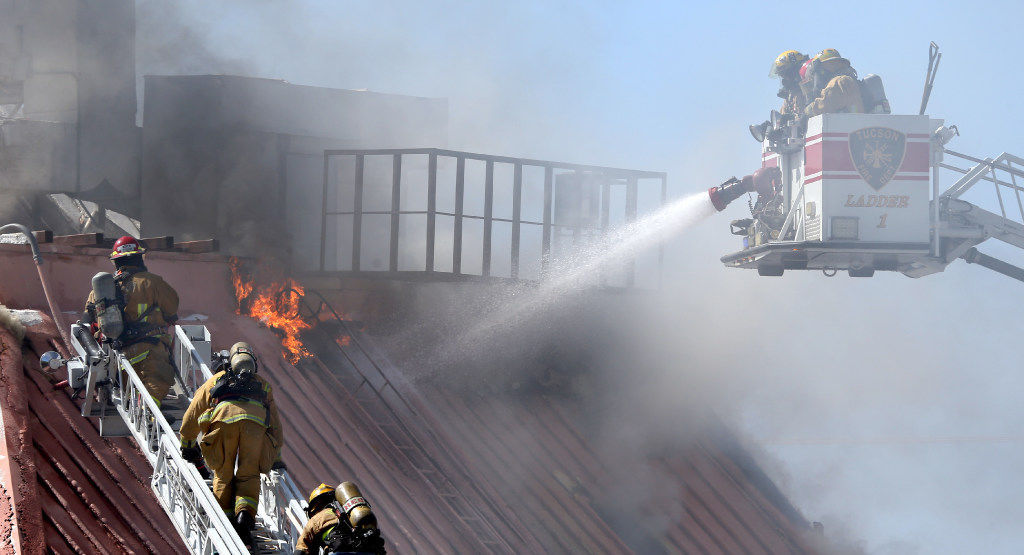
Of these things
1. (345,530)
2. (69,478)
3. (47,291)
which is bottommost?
(69,478)

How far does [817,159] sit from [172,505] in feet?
22.1

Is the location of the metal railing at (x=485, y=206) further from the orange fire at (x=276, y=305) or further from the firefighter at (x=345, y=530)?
the firefighter at (x=345, y=530)

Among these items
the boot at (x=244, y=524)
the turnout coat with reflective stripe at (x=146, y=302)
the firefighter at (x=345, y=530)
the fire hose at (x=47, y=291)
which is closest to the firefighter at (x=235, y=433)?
the boot at (x=244, y=524)

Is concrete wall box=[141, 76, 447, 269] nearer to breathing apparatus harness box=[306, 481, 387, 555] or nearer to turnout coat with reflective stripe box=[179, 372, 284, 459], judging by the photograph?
turnout coat with reflective stripe box=[179, 372, 284, 459]

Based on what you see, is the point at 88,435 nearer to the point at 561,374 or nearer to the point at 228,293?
the point at 228,293

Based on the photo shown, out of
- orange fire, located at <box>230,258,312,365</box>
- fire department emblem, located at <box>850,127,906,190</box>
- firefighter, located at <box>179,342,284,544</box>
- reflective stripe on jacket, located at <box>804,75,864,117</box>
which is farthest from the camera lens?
orange fire, located at <box>230,258,312,365</box>

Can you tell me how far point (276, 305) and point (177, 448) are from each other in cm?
576

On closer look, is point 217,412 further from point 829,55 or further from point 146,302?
point 829,55

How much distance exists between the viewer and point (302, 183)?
16.6 meters

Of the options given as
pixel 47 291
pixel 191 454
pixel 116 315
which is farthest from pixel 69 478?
pixel 47 291

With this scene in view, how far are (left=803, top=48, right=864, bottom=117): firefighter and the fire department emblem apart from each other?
0.99 ft

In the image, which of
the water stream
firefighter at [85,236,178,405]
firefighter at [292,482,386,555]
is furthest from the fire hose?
the water stream

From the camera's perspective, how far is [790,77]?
11.1 metres

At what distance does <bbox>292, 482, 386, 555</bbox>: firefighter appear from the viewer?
5.39 meters
